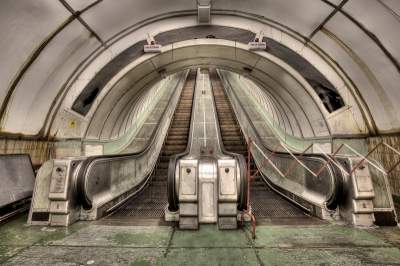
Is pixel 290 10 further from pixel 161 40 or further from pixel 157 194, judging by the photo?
pixel 157 194

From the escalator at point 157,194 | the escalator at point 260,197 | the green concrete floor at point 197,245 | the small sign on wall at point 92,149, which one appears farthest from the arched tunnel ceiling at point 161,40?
the escalator at point 157,194

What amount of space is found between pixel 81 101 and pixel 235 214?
409 centimetres

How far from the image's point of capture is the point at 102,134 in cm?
612

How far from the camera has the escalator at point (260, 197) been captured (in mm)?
3787

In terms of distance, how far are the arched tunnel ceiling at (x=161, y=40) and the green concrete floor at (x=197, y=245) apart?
213cm

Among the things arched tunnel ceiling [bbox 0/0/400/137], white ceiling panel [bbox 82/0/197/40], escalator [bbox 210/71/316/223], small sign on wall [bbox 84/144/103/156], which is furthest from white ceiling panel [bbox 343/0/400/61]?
small sign on wall [bbox 84/144/103/156]

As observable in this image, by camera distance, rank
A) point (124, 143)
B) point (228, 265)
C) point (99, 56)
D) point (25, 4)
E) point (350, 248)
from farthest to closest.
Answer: point (124, 143)
point (99, 56)
point (25, 4)
point (350, 248)
point (228, 265)

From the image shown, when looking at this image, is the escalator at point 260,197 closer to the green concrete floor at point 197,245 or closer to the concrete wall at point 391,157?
the green concrete floor at point 197,245

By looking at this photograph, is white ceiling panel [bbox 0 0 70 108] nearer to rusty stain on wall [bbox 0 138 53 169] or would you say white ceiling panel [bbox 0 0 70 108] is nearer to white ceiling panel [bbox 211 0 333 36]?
rusty stain on wall [bbox 0 138 53 169]

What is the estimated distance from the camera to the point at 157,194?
17.7ft

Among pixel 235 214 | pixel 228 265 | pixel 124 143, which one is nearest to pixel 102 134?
pixel 124 143

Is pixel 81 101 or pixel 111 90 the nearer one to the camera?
pixel 81 101

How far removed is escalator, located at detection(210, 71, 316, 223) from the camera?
149 inches

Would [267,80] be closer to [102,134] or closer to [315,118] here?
[315,118]
